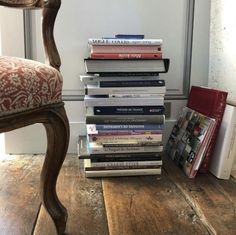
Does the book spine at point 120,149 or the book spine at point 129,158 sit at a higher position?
the book spine at point 120,149

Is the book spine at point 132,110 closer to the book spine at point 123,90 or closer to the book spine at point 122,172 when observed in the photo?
the book spine at point 123,90

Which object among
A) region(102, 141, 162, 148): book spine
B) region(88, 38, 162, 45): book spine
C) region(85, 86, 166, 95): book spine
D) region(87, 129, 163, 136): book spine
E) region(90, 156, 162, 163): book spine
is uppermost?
region(88, 38, 162, 45): book spine

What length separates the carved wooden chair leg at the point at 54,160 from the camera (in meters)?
0.80

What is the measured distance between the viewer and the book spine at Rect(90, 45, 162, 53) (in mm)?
1267

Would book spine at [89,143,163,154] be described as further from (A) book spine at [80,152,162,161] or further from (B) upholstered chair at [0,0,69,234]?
(B) upholstered chair at [0,0,69,234]

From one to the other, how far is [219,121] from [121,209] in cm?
50

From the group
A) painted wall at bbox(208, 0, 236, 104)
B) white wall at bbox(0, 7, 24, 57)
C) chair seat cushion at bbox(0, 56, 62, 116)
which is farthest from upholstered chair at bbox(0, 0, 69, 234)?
painted wall at bbox(208, 0, 236, 104)

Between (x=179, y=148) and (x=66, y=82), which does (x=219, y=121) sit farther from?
(x=66, y=82)

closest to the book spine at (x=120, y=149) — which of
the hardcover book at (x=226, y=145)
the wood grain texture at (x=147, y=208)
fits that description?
the wood grain texture at (x=147, y=208)

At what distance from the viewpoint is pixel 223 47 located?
4.54ft

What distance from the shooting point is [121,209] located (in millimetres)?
1012

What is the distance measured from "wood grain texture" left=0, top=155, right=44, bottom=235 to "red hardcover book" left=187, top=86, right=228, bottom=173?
0.62 meters

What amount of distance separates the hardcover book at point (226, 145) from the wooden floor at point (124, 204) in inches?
1.5

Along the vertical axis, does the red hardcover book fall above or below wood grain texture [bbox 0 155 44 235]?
above
